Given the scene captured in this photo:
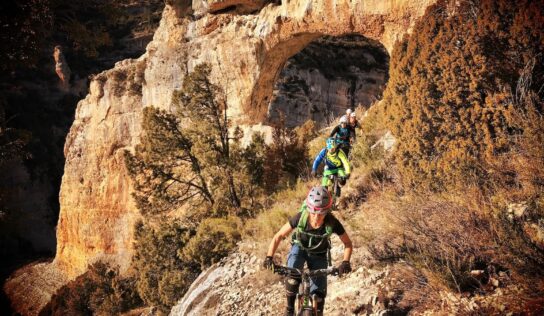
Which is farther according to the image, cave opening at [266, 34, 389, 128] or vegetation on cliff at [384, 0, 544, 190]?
cave opening at [266, 34, 389, 128]

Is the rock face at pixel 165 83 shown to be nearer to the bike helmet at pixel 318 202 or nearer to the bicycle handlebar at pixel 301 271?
the bike helmet at pixel 318 202

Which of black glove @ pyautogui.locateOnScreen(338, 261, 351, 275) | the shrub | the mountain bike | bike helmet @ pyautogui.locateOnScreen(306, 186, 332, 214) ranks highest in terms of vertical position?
bike helmet @ pyautogui.locateOnScreen(306, 186, 332, 214)

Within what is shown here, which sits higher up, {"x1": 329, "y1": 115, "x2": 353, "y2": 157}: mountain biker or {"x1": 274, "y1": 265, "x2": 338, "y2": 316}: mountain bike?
{"x1": 329, "y1": 115, "x2": 353, "y2": 157}: mountain biker

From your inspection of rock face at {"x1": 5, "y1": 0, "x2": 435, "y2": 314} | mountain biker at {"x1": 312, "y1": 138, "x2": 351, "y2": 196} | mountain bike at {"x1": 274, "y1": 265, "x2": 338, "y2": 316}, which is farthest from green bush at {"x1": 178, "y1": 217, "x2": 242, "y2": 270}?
rock face at {"x1": 5, "y1": 0, "x2": 435, "y2": 314}

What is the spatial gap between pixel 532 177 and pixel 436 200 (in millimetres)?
1331

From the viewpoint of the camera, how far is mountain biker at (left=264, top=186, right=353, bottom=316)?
14.6 ft

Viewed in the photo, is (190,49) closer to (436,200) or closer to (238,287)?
(238,287)

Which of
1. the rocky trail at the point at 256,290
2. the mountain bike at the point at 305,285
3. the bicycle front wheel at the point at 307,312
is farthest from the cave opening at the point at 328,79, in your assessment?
the bicycle front wheel at the point at 307,312

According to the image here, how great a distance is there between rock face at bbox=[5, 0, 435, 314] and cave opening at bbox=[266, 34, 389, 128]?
7.75m

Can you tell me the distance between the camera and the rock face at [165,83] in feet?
38.8

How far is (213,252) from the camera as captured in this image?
969cm

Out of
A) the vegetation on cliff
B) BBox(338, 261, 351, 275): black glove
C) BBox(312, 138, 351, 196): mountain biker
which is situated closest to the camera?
BBox(338, 261, 351, 275): black glove

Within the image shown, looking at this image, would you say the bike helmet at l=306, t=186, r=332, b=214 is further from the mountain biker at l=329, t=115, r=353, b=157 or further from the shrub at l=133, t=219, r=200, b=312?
the shrub at l=133, t=219, r=200, b=312

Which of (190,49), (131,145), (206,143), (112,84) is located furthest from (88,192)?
(206,143)
